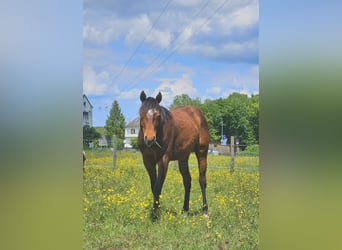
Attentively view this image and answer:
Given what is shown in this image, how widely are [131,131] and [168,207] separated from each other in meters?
0.61

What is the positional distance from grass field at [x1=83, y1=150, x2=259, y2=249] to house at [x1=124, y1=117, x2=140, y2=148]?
8cm

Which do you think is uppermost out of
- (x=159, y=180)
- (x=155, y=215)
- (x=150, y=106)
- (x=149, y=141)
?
(x=150, y=106)

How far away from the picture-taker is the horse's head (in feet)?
10.7

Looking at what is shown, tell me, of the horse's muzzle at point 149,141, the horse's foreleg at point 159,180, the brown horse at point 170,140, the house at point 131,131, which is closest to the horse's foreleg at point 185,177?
the brown horse at point 170,140

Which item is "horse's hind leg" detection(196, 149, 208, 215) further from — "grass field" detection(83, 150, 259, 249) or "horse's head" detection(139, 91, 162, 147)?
"horse's head" detection(139, 91, 162, 147)

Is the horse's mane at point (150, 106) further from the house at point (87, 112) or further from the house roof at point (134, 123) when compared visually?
the house at point (87, 112)

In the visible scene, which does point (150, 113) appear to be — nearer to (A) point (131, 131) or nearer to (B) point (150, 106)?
(B) point (150, 106)

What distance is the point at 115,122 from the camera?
3328 mm

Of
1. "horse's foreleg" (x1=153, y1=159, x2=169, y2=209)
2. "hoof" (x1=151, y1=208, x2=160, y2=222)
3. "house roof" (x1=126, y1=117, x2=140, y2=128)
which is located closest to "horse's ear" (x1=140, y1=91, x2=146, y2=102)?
"house roof" (x1=126, y1=117, x2=140, y2=128)

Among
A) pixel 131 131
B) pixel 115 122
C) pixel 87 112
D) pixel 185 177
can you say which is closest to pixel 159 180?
pixel 185 177

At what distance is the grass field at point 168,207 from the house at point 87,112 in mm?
218
